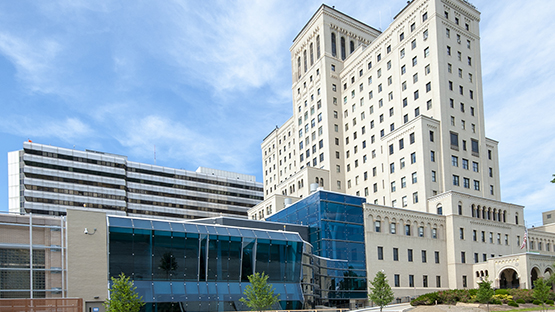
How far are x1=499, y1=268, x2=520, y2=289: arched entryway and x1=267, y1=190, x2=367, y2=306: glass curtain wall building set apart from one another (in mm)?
19001

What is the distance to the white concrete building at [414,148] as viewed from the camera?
63875 millimetres

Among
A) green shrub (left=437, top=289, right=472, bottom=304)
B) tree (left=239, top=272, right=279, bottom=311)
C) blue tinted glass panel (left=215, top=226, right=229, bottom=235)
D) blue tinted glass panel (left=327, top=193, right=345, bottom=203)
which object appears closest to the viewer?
tree (left=239, top=272, right=279, bottom=311)

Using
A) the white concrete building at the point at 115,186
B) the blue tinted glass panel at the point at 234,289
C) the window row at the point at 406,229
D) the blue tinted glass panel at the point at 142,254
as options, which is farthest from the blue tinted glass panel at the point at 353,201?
the white concrete building at the point at 115,186

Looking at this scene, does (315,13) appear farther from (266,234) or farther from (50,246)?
(50,246)

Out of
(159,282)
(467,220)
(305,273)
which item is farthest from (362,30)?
(159,282)

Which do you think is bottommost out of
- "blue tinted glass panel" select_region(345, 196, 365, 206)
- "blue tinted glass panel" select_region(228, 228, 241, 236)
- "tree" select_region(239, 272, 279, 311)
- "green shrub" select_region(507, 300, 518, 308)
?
"green shrub" select_region(507, 300, 518, 308)

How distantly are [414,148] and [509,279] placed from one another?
20983mm

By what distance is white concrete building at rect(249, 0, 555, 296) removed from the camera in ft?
210

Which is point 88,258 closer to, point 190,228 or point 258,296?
point 190,228

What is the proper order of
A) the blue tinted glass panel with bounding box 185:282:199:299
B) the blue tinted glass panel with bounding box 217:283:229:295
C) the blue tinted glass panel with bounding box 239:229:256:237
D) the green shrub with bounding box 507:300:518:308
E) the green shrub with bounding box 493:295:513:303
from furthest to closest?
the green shrub with bounding box 493:295:513:303
the green shrub with bounding box 507:300:518:308
the blue tinted glass panel with bounding box 239:229:256:237
the blue tinted glass panel with bounding box 217:283:229:295
the blue tinted glass panel with bounding box 185:282:199:299

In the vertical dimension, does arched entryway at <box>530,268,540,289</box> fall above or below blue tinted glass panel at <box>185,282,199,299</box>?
below

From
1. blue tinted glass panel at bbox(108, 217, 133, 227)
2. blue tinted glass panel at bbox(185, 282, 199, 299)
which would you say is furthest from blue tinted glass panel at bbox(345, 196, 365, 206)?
blue tinted glass panel at bbox(108, 217, 133, 227)

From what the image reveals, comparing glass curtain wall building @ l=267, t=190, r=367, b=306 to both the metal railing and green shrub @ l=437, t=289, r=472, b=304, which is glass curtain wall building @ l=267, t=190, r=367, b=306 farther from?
the metal railing

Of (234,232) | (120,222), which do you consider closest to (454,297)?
(234,232)
